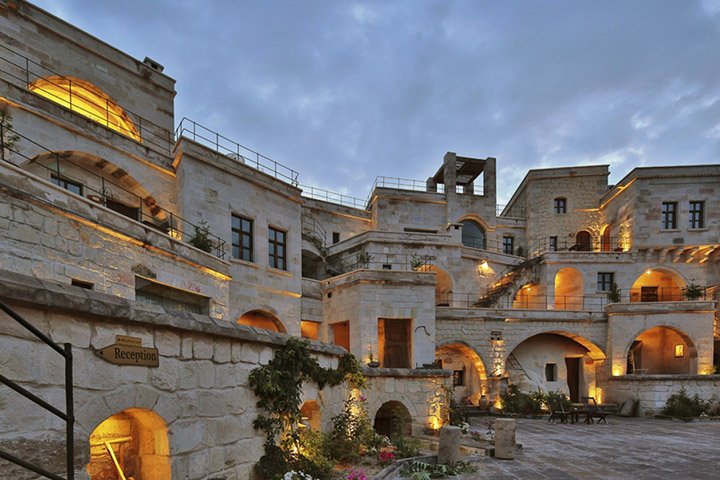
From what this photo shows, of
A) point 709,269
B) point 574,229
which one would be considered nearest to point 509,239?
point 574,229

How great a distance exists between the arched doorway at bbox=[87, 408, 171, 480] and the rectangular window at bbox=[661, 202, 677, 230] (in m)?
29.4

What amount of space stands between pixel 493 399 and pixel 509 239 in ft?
45.1

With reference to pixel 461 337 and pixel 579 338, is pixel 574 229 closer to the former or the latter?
pixel 579 338

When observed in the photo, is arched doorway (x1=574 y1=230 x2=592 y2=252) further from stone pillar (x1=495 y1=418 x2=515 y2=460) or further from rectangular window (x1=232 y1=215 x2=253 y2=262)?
rectangular window (x1=232 y1=215 x2=253 y2=262)

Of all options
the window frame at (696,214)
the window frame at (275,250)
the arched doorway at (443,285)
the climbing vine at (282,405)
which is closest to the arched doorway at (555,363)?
the arched doorway at (443,285)

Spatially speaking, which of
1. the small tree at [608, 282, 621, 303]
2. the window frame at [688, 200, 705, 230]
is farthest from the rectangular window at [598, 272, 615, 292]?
the window frame at [688, 200, 705, 230]

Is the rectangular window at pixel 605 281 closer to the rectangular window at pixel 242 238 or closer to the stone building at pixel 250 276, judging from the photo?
the stone building at pixel 250 276

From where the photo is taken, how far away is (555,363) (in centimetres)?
2245

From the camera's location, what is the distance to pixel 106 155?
1277cm

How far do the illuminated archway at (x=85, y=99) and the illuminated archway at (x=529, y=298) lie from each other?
22621mm

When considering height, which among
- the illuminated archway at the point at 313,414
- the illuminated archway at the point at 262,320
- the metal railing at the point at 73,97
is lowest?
the illuminated archway at the point at 313,414

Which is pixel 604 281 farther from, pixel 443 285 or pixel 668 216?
pixel 443 285

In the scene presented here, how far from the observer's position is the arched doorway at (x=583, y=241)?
96.3ft

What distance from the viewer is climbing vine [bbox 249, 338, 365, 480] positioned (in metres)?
4.71
